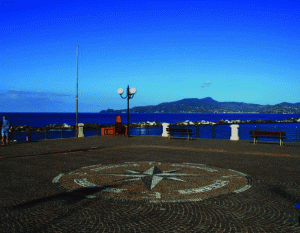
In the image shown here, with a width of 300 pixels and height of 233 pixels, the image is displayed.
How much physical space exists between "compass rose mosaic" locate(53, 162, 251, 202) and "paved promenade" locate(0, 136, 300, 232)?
0.02 m

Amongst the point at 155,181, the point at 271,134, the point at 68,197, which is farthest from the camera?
the point at 271,134

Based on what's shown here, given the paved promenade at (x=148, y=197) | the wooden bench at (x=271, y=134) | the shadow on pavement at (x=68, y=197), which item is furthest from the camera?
the wooden bench at (x=271, y=134)

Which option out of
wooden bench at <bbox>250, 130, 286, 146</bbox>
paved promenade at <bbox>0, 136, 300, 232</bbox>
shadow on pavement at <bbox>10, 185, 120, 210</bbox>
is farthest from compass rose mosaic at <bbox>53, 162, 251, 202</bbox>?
wooden bench at <bbox>250, 130, 286, 146</bbox>

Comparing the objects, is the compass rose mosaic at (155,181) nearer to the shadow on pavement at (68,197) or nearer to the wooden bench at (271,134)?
the shadow on pavement at (68,197)

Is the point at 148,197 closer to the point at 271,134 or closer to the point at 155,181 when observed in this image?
the point at 155,181

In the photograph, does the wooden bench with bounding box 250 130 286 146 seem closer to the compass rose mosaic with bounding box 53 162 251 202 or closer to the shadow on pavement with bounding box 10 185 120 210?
the compass rose mosaic with bounding box 53 162 251 202

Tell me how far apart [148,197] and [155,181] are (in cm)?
161

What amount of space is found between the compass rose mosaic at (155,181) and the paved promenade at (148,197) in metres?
0.02

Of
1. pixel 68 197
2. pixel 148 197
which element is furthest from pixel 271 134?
pixel 68 197

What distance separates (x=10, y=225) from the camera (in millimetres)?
4703

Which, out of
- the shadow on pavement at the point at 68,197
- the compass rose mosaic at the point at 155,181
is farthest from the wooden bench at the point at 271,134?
the shadow on pavement at the point at 68,197

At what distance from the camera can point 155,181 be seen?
26.3ft

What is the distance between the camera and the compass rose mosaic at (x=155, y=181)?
659 cm

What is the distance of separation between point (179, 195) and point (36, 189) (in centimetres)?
364
